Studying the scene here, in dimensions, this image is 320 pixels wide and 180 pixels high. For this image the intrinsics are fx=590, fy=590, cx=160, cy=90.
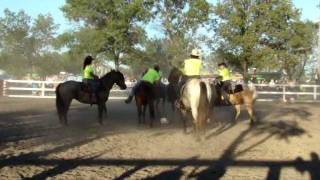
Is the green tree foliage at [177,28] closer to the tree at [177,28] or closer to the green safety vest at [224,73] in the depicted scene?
the tree at [177,28]

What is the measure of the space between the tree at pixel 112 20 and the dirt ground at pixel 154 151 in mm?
21817

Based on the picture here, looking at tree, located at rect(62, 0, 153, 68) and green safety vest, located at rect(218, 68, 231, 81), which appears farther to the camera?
tree, located at rect(62, 0, 153, 68)

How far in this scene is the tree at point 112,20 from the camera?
4123cm

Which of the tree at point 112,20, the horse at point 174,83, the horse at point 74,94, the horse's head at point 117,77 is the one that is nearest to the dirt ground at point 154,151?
the horse at point 74,94

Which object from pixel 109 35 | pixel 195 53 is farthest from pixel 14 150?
pixel 109 35

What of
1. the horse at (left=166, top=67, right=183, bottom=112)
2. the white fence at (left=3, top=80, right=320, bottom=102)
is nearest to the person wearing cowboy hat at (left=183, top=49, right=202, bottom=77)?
the horse at (left=166, top=67, right=183, bottom=112)

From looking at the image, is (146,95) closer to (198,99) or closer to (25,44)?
(198,99)

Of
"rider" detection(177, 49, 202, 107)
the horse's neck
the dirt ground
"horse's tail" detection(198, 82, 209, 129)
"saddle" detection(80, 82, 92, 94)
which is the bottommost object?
the dirt ground

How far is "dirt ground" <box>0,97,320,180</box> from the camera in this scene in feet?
32.2

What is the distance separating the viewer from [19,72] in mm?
76312

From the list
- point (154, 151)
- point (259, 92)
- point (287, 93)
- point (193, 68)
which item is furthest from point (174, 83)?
point (287, 93)

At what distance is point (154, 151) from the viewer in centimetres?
1245

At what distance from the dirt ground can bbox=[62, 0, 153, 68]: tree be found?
71.6ft

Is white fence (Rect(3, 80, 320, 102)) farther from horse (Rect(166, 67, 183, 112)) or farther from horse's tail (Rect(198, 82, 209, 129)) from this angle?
horse's tail (Rect(198, 82, 209, 129))
